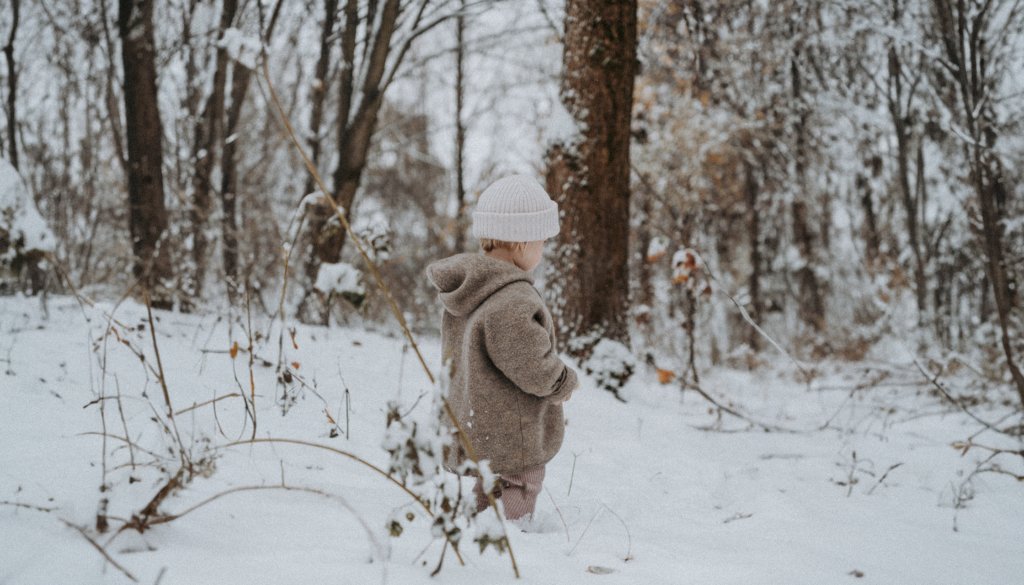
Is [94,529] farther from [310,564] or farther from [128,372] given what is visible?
[128,372]

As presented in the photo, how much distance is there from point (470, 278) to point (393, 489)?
2.65 feet

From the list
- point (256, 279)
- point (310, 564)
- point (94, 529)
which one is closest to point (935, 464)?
point (310, 564)

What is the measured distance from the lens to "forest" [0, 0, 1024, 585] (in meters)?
1.64

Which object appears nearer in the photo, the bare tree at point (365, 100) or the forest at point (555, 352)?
the forest at point (555, 352)

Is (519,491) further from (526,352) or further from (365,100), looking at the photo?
(365,100)

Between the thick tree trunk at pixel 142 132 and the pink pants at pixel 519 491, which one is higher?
the thick tree trunk at pixel 142 132

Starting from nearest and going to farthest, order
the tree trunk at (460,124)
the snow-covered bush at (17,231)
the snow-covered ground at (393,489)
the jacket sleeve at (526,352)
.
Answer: the snow-covered ground at (393,489), the jacket sleeve at (526,352), the snow-covered bush at (17,231), the tree trunk at (460,124)

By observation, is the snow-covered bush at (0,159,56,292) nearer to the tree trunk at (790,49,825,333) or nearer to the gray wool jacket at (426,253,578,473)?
the gray wool jacket at (426,253,578,473)

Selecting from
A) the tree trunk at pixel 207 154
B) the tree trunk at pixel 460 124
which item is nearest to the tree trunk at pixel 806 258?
the tree trunk at pixel 460 124

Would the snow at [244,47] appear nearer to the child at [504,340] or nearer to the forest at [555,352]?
the forest at [555,352]

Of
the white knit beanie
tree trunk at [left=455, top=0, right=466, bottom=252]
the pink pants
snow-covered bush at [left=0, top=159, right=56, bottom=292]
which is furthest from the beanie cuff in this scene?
tree trunk at [left=455, top=0, right=466, bottom=252]

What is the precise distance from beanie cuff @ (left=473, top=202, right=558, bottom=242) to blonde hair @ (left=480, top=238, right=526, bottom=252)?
0.12 feet

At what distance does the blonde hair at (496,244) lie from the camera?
2336 millimetres

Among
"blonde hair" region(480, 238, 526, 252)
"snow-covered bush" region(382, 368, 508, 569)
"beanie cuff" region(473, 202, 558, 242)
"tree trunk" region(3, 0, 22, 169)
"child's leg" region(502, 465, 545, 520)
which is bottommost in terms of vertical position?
"child's leg" region(502, 465, 545, 520)
